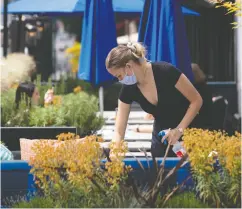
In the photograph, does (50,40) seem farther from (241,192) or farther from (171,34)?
(241,192)

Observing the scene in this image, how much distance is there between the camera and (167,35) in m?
6.93

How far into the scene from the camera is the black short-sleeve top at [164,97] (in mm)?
4977

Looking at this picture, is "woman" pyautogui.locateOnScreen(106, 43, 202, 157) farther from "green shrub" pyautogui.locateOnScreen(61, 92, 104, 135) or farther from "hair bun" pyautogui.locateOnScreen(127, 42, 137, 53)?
"green shrub" pyautogui.locateOnScreen(61, 92, 104, 135)

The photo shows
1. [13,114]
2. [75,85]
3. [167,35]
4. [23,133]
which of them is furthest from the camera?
[75,85]

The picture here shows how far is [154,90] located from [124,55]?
0.44 metres

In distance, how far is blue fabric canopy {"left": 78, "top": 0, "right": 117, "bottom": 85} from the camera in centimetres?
843

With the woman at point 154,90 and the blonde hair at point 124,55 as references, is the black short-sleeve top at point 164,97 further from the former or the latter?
the blonde hair at point 124,55

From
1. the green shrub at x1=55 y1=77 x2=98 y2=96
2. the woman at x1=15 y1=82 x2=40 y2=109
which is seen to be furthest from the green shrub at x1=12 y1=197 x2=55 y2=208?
the green shrub at x1=55 y1=77 x2=98 y2=96

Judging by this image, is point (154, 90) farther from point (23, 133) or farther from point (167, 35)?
point (23, 133)

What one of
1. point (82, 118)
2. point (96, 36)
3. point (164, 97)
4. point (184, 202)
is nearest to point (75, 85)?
point (96, 36)

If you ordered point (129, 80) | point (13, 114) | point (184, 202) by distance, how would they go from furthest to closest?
point (13, 114) < point (129, 80) < point (184, 202)

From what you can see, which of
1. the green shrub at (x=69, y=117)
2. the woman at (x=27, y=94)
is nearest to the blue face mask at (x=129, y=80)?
the green shrub at (x=69, y=117)

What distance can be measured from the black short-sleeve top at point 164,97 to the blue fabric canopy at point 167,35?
1625mm

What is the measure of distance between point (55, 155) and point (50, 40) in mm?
17706
